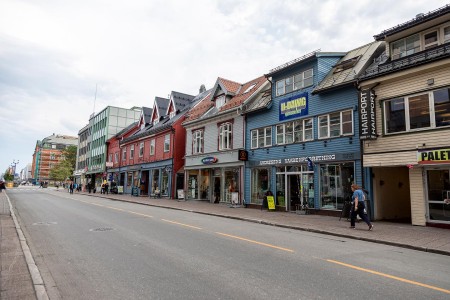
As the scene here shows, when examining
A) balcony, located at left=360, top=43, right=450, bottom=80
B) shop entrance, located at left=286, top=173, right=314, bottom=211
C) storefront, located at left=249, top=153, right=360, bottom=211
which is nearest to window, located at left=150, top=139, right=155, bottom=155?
storefront, located at left=249, top=153, right=360, bottom=211

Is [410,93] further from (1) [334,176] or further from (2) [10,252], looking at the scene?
(2) [10,252]

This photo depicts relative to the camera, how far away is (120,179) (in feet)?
151

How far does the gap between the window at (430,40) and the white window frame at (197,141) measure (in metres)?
18.5

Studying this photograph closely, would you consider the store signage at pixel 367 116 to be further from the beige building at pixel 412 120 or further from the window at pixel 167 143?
the window at pixel 167 143

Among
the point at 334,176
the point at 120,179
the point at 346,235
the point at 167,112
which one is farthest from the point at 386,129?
the point at 120,179

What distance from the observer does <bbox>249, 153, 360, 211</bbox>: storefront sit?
16.6 meters

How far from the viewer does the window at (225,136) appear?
25266mm

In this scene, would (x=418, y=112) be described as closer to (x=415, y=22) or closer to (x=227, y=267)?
(x=415, y=22)

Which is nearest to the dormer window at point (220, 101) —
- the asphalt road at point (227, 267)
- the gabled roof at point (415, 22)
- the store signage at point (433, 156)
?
the gabled roof at point (415, 22)

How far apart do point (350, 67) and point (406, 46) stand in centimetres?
338

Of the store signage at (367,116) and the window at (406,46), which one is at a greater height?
the window at (406,46)

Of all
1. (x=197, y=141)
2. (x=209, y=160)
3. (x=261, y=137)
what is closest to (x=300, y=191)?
(x=261, y=137)

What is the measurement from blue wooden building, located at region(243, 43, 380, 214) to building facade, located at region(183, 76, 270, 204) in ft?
3.49

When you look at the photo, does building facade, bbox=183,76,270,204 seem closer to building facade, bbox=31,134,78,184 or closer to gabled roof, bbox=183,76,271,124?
gabled roof, bbox=183,76,271,124
